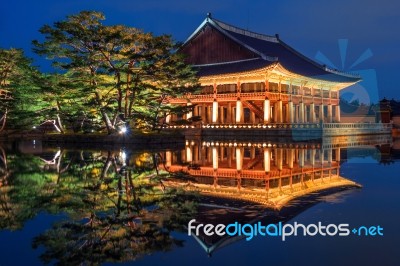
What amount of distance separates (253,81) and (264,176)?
2723 centimetres

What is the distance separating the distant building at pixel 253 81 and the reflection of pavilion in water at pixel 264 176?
17793mm

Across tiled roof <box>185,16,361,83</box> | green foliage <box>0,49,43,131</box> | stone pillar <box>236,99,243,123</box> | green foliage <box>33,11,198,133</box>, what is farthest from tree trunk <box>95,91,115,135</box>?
tiled roof <box>185,16,361,83</box>

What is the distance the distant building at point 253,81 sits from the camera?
4075 centimetres

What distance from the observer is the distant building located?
40.8 m

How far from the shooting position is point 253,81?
4144cm

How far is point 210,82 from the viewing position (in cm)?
4344

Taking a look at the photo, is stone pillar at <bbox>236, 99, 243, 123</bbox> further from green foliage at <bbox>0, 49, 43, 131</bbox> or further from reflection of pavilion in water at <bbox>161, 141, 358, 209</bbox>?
reflection of pavilion in water at <bbox>161, 141, 358, 209</bbox>

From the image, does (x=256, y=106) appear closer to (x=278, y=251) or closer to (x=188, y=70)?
(x=188, y=70)

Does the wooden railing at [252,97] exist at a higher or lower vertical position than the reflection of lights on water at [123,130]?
higher

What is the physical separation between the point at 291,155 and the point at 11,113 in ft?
82.6

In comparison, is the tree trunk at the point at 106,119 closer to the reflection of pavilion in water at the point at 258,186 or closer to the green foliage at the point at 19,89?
the green foliage at the point at 19,89

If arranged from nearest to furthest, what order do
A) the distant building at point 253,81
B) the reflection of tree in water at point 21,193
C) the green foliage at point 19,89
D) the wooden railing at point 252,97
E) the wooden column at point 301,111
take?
the reflection of tree in water at point 21,193, the green foliage at point 19,89, the wooden railing at point 252,97, the distant building at point 253,81, the wooden column at point 301,111

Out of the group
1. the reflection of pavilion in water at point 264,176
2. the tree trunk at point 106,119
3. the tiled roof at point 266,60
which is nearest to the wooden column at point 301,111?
the tiled roof at point 266,60

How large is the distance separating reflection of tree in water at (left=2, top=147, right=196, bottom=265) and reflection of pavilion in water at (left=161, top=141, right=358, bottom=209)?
158 cm
